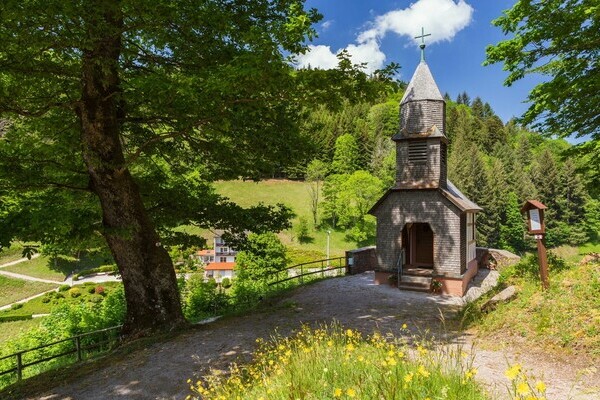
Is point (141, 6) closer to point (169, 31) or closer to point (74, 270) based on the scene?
point (169, 31)

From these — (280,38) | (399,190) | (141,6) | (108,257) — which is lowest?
(108,257)

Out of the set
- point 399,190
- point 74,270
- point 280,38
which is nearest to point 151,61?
point 280,38

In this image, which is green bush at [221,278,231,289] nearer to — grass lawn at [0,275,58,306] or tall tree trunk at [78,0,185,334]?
grass lawn at [0,275,58,306]

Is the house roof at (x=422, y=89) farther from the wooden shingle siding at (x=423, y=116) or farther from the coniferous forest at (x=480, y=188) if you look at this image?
the coniferous forest at (x=480, y=188)

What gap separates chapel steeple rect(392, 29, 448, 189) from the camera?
16.8 m

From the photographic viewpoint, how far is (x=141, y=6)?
6.36m

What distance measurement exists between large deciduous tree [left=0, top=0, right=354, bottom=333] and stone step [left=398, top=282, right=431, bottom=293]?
7.96 metres

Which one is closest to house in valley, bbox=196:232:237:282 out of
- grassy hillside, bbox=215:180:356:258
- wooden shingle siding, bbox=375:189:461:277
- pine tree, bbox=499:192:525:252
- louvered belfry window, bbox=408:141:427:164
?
grassy hillside, bbox=215:180:356:258

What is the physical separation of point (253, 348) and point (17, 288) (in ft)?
162

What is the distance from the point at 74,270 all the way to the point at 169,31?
55.5 metres

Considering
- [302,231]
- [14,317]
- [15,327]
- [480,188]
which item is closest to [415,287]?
[15,327]

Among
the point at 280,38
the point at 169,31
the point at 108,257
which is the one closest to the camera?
the point at 280,38

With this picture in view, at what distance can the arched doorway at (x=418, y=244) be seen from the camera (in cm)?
1869

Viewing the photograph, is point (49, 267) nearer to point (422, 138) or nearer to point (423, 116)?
point (422, 138)
